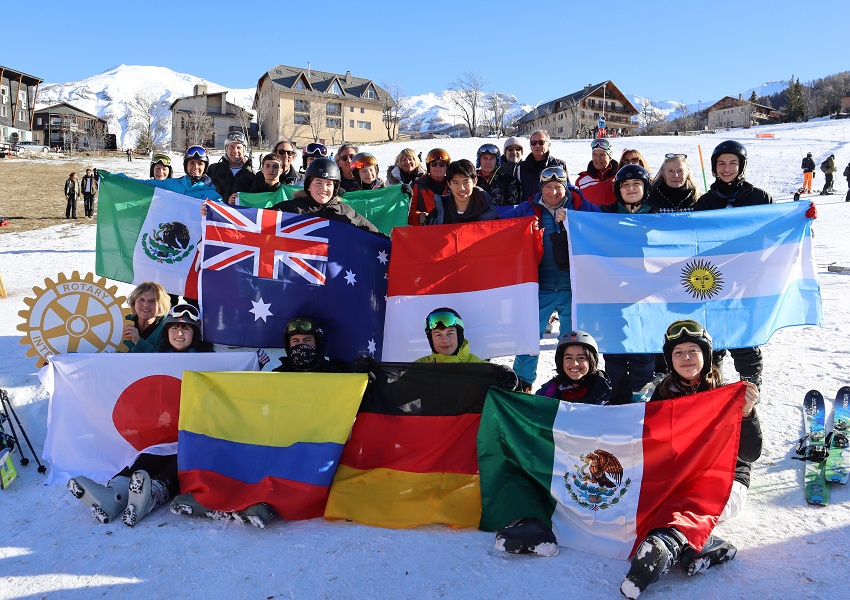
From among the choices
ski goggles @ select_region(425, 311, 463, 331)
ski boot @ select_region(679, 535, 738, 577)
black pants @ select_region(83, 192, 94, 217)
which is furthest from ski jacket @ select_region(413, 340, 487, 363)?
black pants @ select_region(83, 192, 94, 217)

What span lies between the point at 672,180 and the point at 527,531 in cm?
374

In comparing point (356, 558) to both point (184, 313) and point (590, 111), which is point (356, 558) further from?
point (590, 111)

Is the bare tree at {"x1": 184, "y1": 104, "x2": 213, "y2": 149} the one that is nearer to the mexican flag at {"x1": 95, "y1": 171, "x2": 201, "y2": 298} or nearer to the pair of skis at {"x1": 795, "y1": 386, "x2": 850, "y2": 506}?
the mexican flag at {"x1": 95, "y1": 171, "x2": 201, "y2": 298}

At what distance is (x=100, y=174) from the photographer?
299 inches

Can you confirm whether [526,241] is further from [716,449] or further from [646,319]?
[716,449]

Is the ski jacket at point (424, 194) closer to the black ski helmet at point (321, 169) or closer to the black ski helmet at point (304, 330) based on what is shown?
the black ski helmet at point (321, 169)

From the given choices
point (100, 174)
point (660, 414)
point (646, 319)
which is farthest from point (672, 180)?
point (100, 174)

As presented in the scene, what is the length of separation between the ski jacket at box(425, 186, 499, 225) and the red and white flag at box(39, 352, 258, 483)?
2381 millimetres

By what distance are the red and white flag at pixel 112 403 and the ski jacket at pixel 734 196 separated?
14.9 feet

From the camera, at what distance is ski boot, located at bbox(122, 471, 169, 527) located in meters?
4.09

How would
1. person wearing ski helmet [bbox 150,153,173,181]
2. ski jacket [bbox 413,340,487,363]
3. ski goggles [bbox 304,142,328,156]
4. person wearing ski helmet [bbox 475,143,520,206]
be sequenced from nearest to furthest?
ski jacket [bbox 413,340,487,363]
person wearing ski helmet [bbox 475,143,520,206]
person wearing ski helmet [bbox 150,153,173,181]
ski goggles [bbox 304,142,328,156]

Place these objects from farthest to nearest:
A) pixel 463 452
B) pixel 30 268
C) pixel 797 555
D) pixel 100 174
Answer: pixel 30 268 < pixel 100 174 < pixel 463 452 < pixel 797 555

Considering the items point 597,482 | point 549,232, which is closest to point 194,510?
point 597,482

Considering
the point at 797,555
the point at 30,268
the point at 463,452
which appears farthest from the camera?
the point at 30,268
